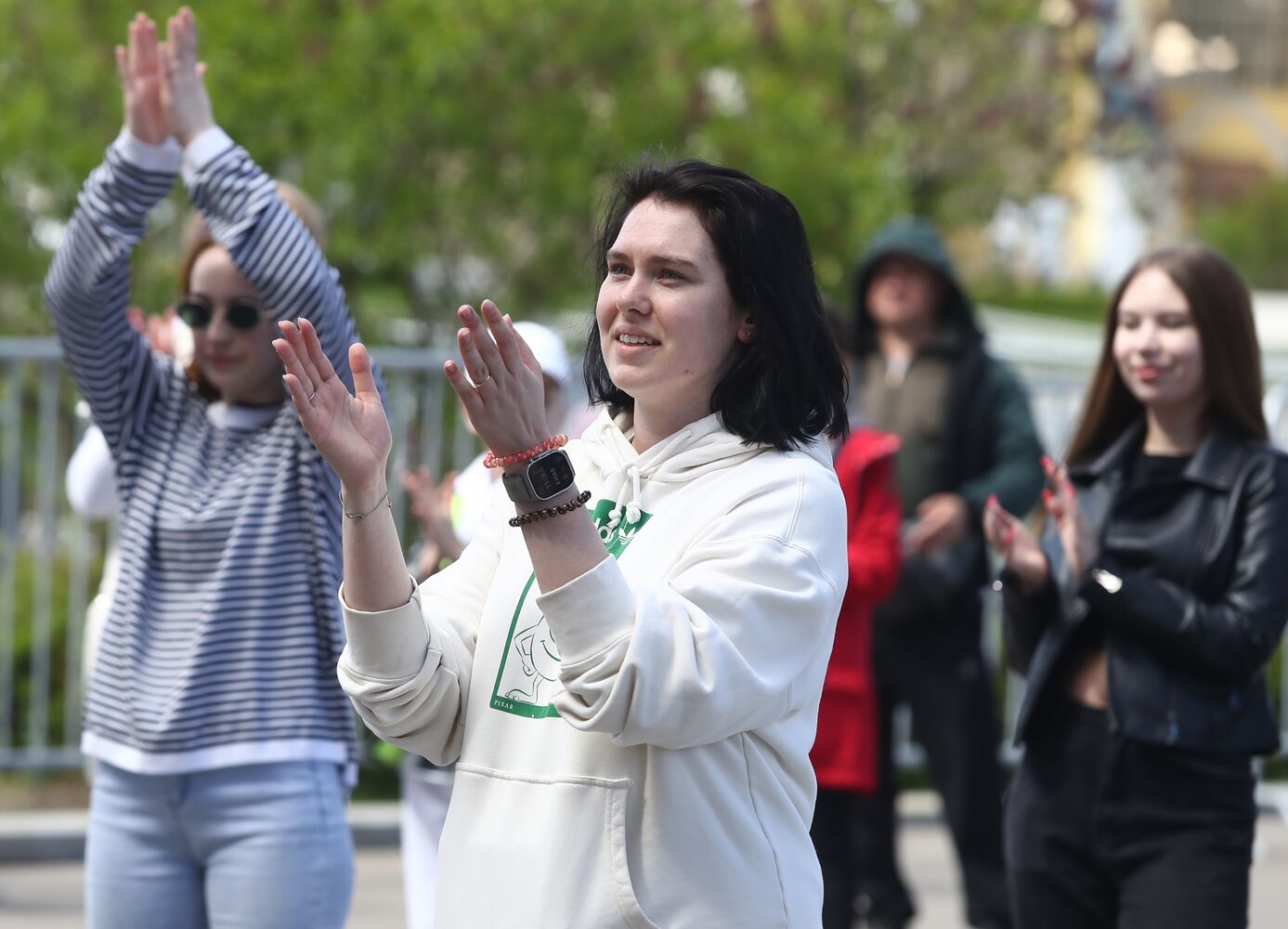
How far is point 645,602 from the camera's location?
236 centimetres

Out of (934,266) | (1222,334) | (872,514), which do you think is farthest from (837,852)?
(934,266)

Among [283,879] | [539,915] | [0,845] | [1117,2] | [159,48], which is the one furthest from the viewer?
[1117,2]

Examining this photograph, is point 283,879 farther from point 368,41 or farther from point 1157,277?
point 368,41

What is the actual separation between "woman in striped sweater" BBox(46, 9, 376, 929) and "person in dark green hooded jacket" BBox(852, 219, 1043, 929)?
2504mm

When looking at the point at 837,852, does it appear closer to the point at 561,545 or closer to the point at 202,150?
the point at 202,150

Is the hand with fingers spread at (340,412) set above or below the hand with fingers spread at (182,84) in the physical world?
below

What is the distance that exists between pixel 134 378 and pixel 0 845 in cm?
367

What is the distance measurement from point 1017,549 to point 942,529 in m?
1.69

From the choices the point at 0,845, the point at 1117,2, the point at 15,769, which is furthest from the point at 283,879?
the point at 1117,2

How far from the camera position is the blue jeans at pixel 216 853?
3365mm

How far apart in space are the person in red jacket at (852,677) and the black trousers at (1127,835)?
3.87 feet

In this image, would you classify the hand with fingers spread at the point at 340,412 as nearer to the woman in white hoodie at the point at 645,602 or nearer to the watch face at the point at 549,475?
the woman in white hoodie at the point at 645,602

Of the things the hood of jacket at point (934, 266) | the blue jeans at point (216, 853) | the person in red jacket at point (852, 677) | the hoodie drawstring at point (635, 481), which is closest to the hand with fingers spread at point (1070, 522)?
the person in red jacket at point (852, 677)

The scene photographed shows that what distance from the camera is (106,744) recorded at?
11.5 ft
